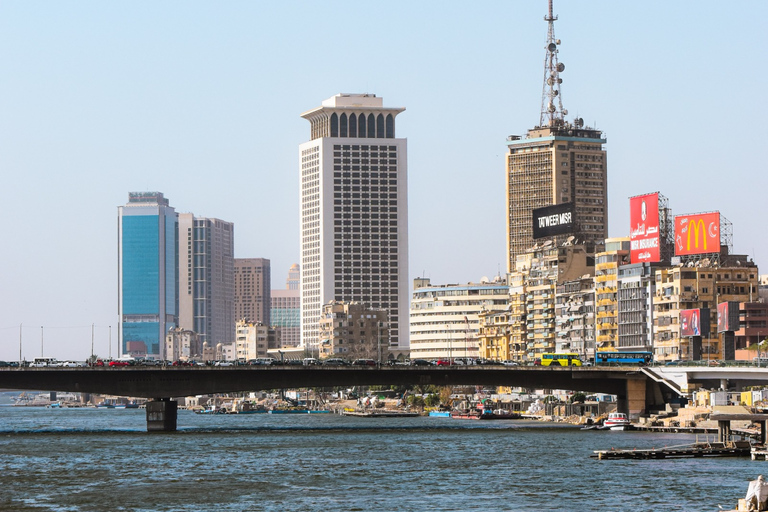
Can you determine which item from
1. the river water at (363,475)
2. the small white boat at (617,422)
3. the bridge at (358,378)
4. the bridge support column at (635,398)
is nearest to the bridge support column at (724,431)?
the river water at (363,475)

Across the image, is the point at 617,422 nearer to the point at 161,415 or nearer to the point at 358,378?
the point at 358,378

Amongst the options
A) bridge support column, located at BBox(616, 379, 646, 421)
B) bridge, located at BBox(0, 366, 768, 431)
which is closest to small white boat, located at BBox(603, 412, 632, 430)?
bridge support column, located at BBox(616, 379, 646, 421)

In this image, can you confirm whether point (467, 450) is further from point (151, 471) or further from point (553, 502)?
point (553, 502)

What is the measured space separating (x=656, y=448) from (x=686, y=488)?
3572 cm

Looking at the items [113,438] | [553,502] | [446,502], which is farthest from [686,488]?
[113,438]

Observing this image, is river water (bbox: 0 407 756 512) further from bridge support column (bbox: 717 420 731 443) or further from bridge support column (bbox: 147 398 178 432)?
bridge support column (bbox: 147 398 178 432)

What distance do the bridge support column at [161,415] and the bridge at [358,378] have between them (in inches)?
130

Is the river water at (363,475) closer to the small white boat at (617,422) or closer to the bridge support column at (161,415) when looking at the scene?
the small white boat at (617,422)

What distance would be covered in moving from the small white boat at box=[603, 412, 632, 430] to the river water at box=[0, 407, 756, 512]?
11531mm

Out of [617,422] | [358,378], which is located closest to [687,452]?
[617,422]

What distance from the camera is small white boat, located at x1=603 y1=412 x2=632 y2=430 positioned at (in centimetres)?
18475

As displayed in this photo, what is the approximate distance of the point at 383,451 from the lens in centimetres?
15025

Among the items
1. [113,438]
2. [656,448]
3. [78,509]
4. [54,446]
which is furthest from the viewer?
[113,438]

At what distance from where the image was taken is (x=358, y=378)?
190375mm
